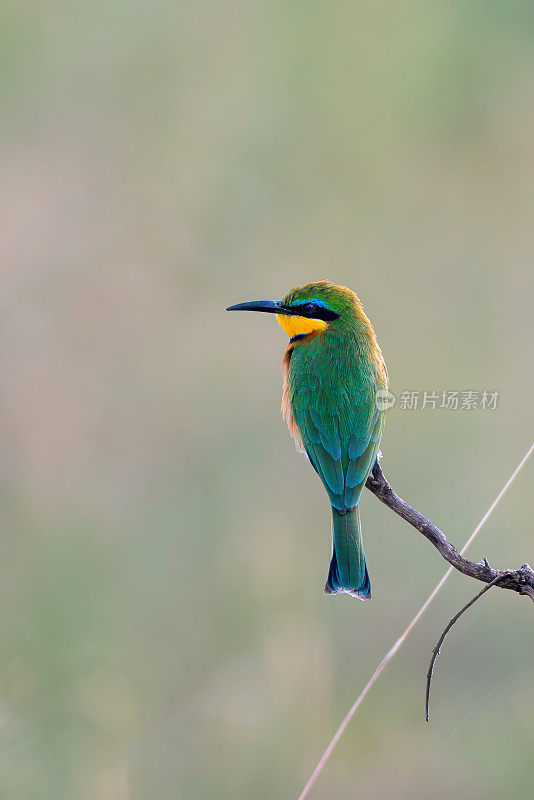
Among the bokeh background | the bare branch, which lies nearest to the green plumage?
the bare branch

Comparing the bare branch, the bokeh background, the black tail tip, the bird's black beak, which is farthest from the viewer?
the bokeh background

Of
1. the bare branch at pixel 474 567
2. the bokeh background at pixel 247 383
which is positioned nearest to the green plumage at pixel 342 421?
the bare branch at pixel 474 567

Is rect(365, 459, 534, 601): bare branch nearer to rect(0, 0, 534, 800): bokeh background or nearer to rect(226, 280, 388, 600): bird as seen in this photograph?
rect(226, 280, 388, 600): bird

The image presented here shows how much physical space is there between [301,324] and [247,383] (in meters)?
1.16

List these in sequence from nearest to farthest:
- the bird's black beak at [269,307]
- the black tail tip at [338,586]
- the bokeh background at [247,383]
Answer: the black tail tip at [338,586] → the bird's black beak at [269,307] → the bokeh background at [247,383]

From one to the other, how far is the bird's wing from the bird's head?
6.3 inches

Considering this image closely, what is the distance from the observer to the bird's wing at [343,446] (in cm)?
152

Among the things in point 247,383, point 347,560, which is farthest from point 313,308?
point 247,383

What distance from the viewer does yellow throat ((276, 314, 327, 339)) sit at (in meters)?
1.68

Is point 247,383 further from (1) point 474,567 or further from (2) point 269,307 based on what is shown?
(1) point 474,567

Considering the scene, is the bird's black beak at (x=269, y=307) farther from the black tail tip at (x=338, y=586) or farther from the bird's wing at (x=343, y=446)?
the black tail tip at (x=338, y=586)

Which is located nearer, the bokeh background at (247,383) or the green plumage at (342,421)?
the green plumage at (342,421)

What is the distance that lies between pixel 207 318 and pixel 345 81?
4.22ft

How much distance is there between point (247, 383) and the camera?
112 inches
